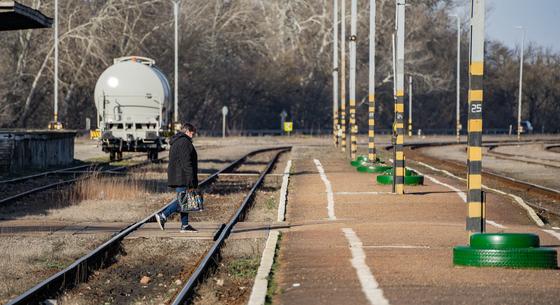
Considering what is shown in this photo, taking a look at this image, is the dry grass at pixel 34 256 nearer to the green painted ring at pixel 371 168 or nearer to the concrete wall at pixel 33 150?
the concrete wall at pixel 33 150

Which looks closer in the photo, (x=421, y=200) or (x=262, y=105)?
(x=421, y=200)

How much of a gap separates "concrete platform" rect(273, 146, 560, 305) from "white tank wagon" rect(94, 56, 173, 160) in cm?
1276

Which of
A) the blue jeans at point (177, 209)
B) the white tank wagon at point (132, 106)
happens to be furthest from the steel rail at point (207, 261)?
the white tank wagon at point (132, 106)

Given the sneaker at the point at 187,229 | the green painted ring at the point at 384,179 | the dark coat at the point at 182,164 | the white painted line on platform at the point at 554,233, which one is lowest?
the sneaker at the point at 187,229

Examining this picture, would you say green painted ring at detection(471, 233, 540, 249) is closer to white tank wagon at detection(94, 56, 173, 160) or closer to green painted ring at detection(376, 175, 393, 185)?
green painted ring at detection(376, 175, 393, 185)

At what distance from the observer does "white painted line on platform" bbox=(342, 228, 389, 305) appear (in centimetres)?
1052

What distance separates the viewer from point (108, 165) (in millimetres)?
39219

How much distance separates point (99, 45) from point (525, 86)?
57416mm

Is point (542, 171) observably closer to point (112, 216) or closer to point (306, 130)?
point (112, 216)

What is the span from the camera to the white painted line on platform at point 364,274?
10523 mm

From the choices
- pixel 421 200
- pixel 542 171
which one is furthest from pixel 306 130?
pixel 421 200

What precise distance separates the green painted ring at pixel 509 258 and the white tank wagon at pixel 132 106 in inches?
1045

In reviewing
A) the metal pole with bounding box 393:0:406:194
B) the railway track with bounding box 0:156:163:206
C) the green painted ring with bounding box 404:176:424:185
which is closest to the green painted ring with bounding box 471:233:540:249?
the metal pole with bounding box 393:0:406:194

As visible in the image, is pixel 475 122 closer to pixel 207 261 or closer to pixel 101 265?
pixel 207 261
